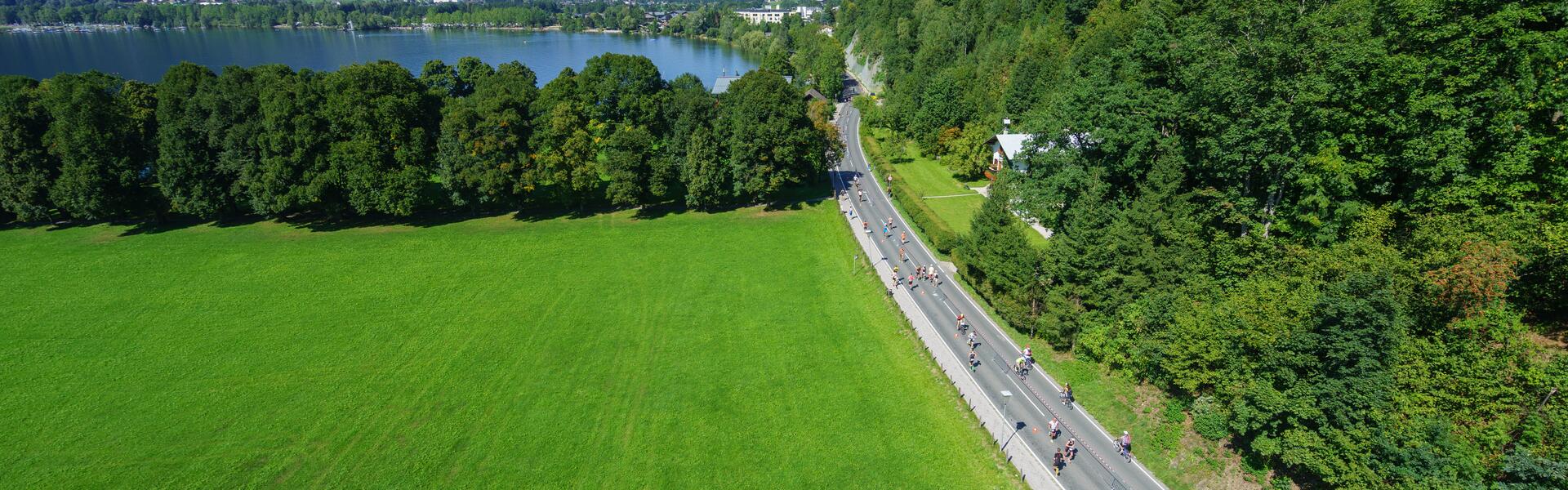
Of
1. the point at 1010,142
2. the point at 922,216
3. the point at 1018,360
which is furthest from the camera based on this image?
the point at 1010,142

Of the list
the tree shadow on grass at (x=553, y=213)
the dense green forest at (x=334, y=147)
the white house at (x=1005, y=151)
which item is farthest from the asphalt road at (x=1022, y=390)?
the tree shadow on grass at (x=553, y=213)

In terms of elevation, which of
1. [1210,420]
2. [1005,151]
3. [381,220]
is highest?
[1005,151]

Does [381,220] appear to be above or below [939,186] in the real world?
below

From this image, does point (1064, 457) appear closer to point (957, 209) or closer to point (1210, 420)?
point (1210, 420)

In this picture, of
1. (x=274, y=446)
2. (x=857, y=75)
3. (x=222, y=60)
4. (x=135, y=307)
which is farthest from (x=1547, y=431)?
(x=222, y=60)

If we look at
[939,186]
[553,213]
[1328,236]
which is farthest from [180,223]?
[1328,236]

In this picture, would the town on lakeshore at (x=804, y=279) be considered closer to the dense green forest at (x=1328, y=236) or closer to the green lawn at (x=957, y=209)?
the dense green forest at (x=1328, y=236)

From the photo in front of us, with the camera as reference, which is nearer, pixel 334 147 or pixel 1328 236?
pixel 1328 236
